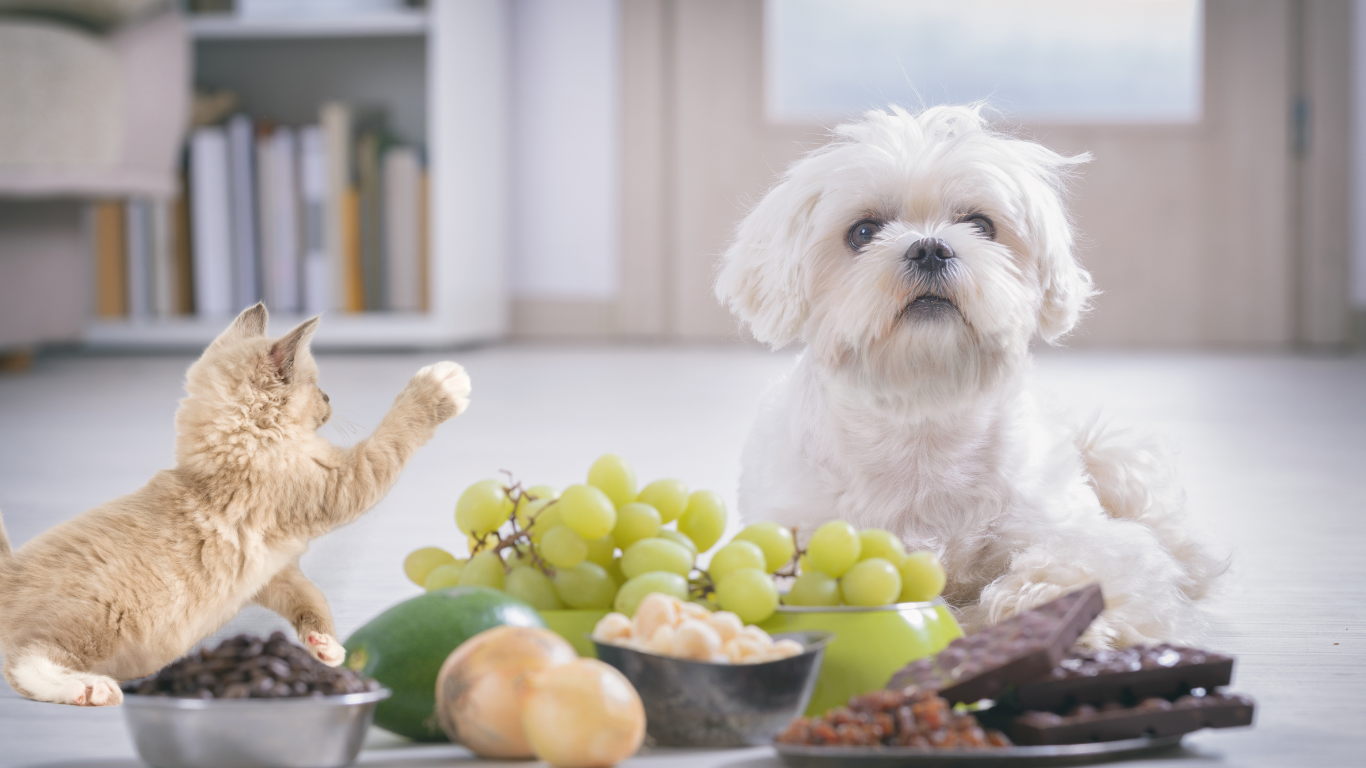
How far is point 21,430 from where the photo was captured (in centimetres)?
257

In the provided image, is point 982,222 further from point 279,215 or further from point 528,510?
point 279,215

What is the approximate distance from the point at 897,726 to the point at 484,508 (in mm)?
442

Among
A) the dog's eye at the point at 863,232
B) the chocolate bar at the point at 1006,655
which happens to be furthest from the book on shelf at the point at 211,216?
the chocolate bar at the point at 1006,655

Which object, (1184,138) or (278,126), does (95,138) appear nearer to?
(278,126)

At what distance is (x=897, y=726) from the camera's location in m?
0.73

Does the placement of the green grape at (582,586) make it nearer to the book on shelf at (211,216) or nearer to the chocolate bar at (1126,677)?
the chocolate bar at (1126,677)

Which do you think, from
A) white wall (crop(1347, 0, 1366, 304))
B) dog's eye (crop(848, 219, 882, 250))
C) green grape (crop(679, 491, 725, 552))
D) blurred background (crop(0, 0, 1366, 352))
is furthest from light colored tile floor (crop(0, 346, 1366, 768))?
white wall (crop(1347, 0, 1366, 304))

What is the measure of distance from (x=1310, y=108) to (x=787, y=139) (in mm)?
1994

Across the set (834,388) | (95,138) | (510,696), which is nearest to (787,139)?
(95,138)

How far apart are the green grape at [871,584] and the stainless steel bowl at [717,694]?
90 mm

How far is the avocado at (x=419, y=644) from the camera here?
825mm

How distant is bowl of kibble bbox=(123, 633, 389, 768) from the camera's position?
713 millimetres

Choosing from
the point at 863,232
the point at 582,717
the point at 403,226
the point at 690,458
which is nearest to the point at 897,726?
the point at 582,717

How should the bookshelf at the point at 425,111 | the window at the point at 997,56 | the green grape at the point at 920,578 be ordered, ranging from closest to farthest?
the green grape at the point at 920,578 < the bookshelf at the point at 425,111 < the window at the point at 997,56
